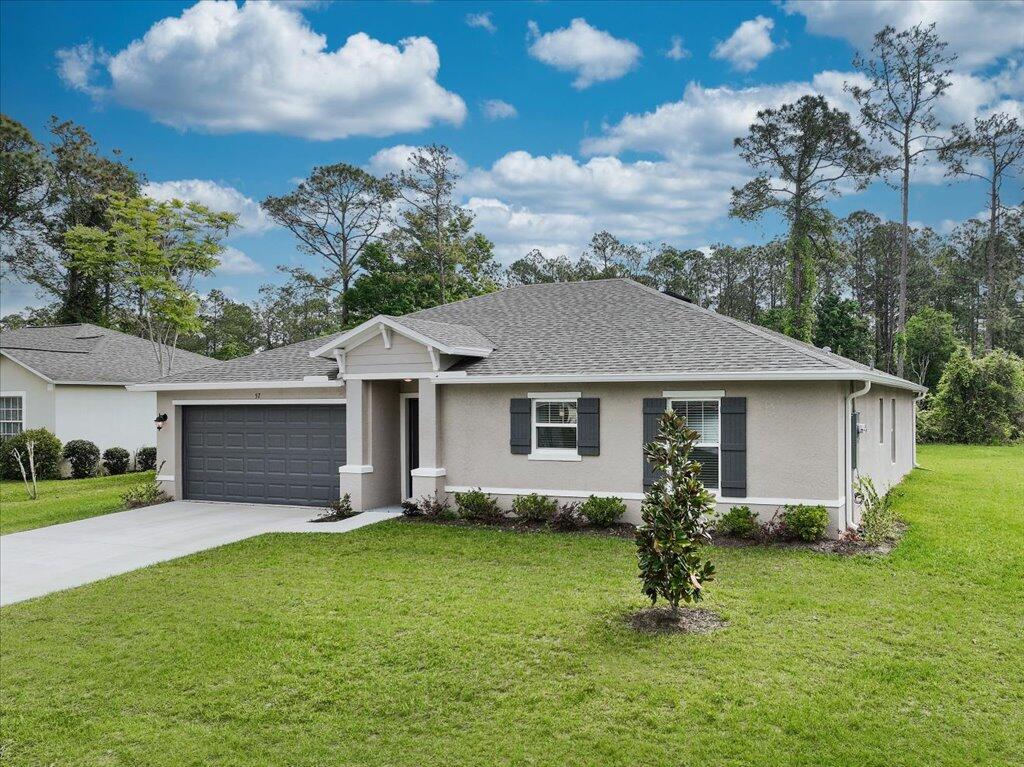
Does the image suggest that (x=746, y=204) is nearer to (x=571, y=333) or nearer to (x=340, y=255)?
(x=340, y=255)

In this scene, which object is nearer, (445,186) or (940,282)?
(445,186)

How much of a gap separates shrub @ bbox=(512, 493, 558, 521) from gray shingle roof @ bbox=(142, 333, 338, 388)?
16.1ft

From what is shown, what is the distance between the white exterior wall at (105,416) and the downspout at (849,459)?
19946mm

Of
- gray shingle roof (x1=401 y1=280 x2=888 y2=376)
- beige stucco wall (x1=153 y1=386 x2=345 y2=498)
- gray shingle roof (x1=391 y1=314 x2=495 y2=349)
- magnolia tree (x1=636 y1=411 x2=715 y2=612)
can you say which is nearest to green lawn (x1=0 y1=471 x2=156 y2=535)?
beige stucco wall (x1=153 y1=386 x2=345 y2=498)

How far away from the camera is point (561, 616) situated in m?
7.16

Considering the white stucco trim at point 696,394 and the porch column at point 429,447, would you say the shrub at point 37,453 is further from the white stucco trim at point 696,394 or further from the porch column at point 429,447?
the white stucco trim at point 696,394

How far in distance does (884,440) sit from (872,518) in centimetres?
585

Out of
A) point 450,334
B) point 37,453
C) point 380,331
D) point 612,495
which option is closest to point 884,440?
point 612,495

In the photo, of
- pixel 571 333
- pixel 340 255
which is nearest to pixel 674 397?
pixel 571 333

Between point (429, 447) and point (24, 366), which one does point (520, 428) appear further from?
point (24, 366)

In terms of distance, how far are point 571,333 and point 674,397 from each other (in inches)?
134

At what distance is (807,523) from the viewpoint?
401 inches

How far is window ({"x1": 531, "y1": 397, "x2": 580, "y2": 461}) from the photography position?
1240cm

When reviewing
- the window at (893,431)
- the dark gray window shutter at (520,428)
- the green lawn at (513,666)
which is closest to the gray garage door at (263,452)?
the dark gray window shutter at (520,428)
